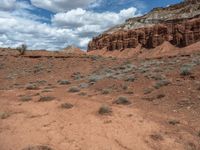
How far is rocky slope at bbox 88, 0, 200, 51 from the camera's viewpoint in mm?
57781

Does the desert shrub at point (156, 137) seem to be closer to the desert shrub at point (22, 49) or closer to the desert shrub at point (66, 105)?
the desert shrub at point (66, 105)

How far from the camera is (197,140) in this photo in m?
9.12

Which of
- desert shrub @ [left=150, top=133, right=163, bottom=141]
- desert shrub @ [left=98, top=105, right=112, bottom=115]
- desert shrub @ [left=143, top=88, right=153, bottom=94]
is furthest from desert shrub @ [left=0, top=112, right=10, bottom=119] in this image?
desert shrub @ [left=143, top=88, right=153, bottom=94]

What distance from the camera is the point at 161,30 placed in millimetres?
63406

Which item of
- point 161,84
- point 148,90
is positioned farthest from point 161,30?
point 148,90

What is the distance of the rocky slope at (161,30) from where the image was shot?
5778 cm

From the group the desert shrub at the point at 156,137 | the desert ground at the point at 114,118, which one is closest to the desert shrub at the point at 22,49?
the desert ground at the point at 114,118

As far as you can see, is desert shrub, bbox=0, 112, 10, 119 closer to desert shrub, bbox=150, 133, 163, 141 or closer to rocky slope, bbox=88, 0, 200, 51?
desert shrub, bbox=150, 133, 163, 141

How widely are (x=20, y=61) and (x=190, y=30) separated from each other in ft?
116

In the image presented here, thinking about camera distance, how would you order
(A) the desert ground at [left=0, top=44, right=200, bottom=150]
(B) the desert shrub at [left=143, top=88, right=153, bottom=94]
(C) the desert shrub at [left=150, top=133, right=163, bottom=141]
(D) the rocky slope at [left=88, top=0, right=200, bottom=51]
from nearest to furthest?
(A) the desert ground at [left=0, top=44, right=200, bottom=150] → (C) the desert shrub at [left=150, top=133, right=163, bottom=141] → (B) the desert shrub at [left=143, top=88, right=153, bottom=94] → (D) the rocky slope at [left=88, top=0, right=200, bottom=51]

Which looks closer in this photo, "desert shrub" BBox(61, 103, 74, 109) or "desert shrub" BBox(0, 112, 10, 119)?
"desert shrub" BBox(0, 112, 10, 119)

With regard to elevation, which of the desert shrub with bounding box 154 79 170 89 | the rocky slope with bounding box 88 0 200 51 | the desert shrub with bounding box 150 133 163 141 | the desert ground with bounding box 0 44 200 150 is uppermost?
the rocky slope with bounding box 88 0 200 51

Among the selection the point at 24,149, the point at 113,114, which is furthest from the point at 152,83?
the point at 24,149

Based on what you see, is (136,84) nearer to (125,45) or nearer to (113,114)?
(113,114)
